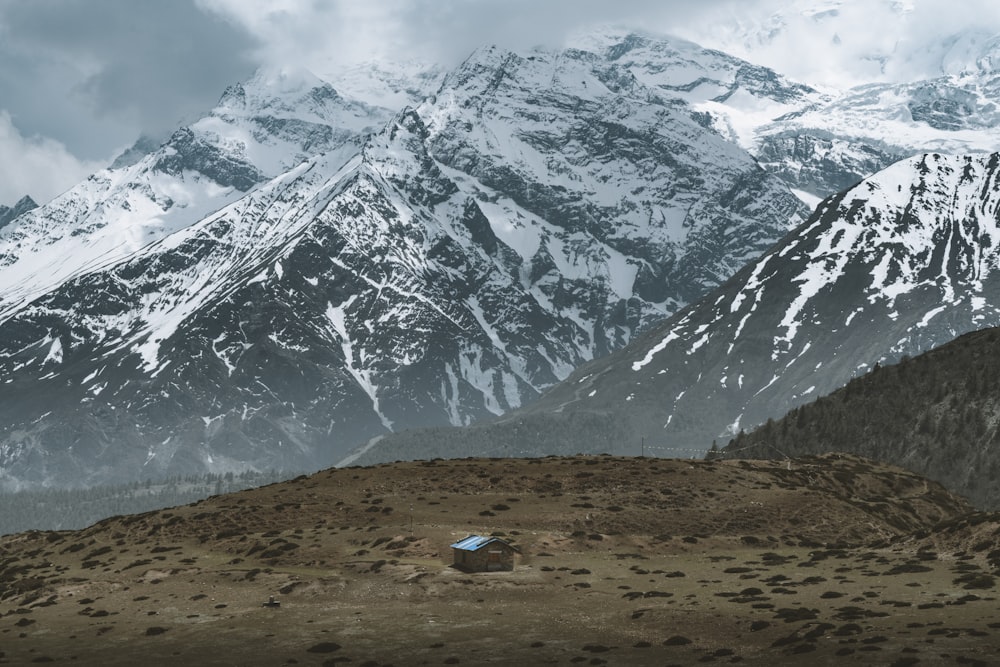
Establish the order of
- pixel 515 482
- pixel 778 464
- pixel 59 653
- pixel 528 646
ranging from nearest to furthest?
pixel 528 646 < pixel 59 653 < pixel 515 482 < pixel 778 464

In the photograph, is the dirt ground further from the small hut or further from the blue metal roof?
the blue metal roof

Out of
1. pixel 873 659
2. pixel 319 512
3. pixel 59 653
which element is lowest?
pixel 873 659

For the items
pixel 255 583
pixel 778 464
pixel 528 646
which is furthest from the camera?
pixel 778 464

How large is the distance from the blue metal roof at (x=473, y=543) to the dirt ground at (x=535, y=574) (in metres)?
3.58

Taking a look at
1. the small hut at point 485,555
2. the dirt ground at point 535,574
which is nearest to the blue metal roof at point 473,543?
the small hut at point 485,555

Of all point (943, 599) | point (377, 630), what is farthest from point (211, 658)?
point (943, 599)

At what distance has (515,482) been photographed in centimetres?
17562

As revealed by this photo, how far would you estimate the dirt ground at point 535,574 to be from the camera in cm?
9275

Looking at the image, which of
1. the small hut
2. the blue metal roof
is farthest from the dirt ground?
the blue metal roof

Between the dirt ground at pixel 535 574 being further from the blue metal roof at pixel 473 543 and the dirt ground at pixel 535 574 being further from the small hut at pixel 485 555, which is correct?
the blue metal roof at pixel 473 543

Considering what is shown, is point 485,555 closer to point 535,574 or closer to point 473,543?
point 473,543

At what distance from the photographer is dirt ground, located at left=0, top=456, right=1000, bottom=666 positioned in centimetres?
9275

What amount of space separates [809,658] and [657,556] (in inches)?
2167

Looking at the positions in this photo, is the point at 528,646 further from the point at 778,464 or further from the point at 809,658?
the point at 778,464
